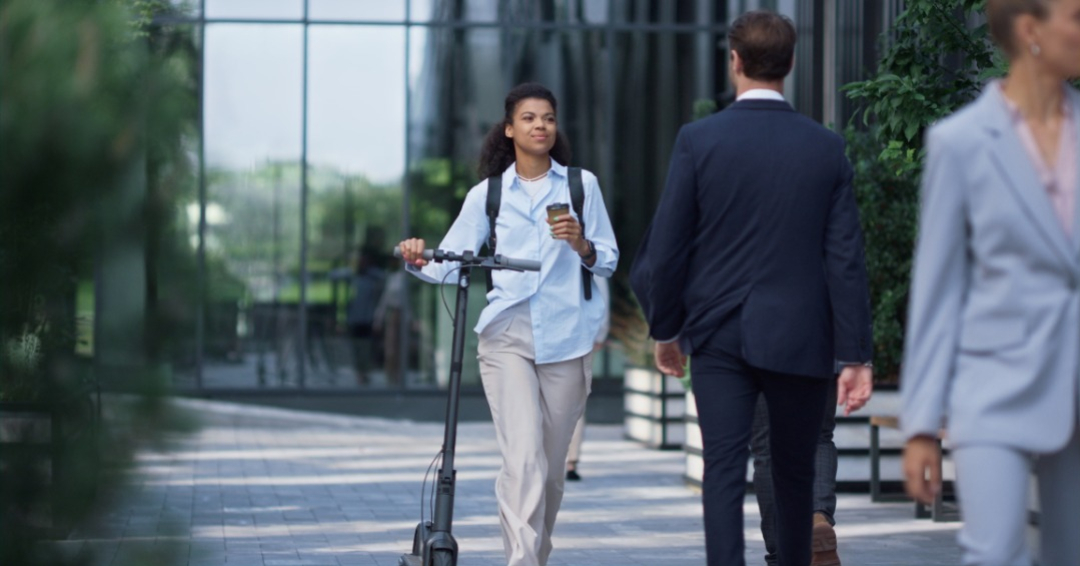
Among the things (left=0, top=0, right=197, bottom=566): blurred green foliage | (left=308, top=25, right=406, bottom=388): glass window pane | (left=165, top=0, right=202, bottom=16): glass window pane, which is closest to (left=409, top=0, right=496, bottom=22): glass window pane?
(left=308, top=25, right=406, bottom=388): glass window pane

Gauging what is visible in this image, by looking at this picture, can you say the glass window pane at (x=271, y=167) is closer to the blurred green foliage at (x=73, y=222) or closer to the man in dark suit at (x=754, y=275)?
the man in dark suit at (x=754, y=275)

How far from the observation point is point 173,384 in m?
1.92

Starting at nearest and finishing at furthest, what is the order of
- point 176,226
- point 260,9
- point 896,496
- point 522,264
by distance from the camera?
point 176,226 < point 522,264 < point 896,496 < point 260,9

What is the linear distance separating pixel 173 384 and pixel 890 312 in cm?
861

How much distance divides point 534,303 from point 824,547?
4.99ft

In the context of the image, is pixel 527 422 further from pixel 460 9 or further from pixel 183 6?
pixel 460 9

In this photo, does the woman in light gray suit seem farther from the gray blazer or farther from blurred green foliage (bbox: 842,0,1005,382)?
blurred green foliage (bbox: 842,0,1005,382)

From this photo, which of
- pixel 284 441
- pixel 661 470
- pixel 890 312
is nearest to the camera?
pixel 890 312

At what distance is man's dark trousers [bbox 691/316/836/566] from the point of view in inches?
179

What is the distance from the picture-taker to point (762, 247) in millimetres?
4578

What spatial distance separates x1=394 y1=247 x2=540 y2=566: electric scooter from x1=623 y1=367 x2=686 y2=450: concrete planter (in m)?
7.46

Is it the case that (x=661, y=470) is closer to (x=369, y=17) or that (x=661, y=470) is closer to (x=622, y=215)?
(x=622, y=215)

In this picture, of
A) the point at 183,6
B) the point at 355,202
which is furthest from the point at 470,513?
the point at 355,202

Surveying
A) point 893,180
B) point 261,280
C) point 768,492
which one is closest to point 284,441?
point 261,280
